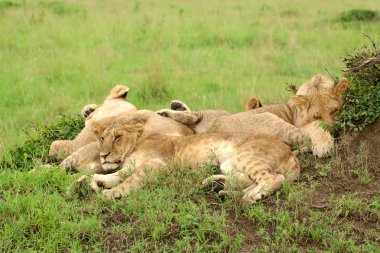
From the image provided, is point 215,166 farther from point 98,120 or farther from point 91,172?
point 98,120

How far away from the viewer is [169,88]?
904 cm

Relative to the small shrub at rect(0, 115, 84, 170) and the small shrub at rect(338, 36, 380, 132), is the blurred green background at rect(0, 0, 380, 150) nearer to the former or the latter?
the small shrub at rect(0, 115, 84, 170)

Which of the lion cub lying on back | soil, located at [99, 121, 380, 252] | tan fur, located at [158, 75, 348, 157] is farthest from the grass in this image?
tan fur, located at [158, 75, 348, 157]

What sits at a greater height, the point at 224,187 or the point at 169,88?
the point at 224,187

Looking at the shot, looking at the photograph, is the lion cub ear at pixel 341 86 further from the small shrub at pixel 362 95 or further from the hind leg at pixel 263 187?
the hind leg at pixel 263 187

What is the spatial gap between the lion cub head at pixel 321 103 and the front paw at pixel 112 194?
1856mm

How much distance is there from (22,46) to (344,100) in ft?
22.1

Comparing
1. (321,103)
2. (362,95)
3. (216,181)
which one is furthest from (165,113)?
(362,95)

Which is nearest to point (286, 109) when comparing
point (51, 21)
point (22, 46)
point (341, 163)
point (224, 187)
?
point (341, 163)

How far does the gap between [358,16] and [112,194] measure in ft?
31.5

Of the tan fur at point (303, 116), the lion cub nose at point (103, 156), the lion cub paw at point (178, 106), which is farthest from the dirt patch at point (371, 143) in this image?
the lion cub nose at point (103, 156)

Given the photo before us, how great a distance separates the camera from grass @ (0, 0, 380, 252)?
4309 millimetres

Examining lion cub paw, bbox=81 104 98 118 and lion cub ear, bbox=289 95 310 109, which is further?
lion cub paw, bbox=81 104 98 118

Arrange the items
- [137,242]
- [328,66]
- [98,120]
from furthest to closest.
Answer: [328,66] < [98,120] < [137,242]
